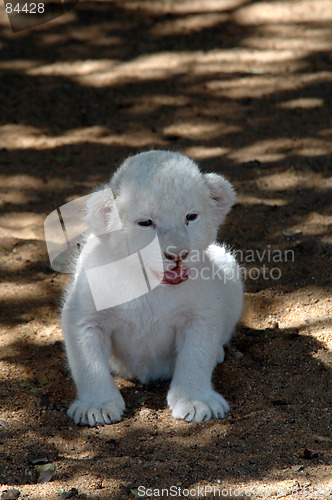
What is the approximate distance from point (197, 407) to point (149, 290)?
0.80 metres

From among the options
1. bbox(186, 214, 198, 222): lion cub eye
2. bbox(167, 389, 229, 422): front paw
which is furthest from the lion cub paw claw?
bbox(186, 214, 198, 222): lion cub eye

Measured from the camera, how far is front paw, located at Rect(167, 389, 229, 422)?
14.6 feet

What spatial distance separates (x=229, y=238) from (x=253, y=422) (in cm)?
255

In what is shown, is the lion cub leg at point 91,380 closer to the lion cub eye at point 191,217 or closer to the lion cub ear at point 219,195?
the lion cub eye at point 191,217

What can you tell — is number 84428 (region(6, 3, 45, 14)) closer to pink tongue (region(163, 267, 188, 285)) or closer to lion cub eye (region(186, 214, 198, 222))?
lion cub eye (region(186, 214, 198, 222))

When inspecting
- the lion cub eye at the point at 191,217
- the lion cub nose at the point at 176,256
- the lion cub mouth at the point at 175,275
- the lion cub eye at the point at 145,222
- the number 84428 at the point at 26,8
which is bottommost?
the lion cub mouth at the point at 175,275


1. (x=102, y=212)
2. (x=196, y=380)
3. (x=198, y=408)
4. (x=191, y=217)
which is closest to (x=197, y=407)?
(x=198, y=408)

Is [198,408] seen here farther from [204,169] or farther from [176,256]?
[204,169]

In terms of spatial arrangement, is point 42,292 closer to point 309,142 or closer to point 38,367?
point 38,367

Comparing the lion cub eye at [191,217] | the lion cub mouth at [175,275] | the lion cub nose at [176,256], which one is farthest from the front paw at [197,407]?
the lion cub eye at [191,217]

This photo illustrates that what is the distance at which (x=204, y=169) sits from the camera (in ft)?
25.0

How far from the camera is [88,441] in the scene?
4.30 m

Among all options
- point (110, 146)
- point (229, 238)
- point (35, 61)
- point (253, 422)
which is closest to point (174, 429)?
point (253, 422)

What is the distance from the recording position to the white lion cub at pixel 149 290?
4.27 metres
